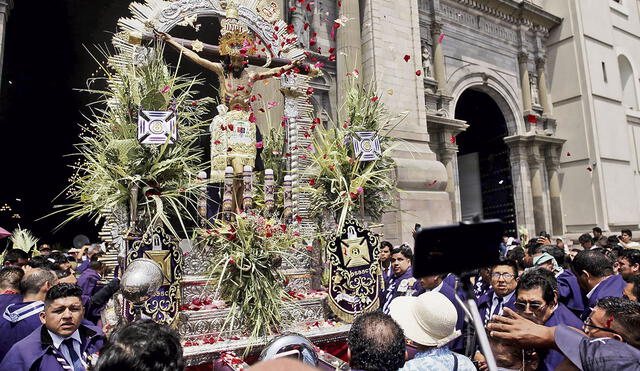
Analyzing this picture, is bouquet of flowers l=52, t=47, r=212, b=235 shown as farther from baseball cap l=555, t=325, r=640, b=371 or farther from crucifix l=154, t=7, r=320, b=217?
baseball cap l=555, t=325, r=640, b=371

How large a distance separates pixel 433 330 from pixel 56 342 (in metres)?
2.50

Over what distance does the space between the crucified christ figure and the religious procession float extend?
0.07 feet

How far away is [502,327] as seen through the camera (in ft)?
6.95

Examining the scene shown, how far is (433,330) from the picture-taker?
95.3 inches

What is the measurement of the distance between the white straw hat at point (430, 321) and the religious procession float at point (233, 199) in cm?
92

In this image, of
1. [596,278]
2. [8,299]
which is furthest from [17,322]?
[596,278]

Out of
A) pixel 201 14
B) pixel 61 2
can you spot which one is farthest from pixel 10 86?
pixel 201 14

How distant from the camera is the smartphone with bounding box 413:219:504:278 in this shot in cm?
170

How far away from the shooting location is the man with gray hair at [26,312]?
334 cm

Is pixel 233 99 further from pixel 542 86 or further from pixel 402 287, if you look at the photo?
pixel 542 86

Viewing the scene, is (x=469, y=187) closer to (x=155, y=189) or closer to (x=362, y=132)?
(x=362, y=132)

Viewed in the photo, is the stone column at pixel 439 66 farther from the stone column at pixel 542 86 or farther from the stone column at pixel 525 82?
the stone column at pixel 542 86

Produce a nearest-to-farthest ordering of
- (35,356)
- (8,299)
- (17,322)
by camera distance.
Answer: (35,356) → (17,322) → (8,299)

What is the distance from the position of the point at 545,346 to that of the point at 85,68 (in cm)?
1791
